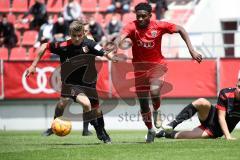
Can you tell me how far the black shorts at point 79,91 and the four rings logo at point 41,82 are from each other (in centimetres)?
708

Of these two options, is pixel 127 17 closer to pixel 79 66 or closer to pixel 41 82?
pixel 41 82

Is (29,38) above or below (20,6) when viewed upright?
below

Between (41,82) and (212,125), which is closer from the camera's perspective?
(212,125)

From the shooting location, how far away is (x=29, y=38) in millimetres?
26844

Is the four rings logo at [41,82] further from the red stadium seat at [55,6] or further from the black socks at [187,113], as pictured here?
the black socks at [187,113]

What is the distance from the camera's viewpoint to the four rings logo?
21906 mm

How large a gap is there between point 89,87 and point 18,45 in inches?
474

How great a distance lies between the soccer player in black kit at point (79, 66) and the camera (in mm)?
13727

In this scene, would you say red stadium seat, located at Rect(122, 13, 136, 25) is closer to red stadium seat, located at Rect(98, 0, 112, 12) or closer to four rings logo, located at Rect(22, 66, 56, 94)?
red stadium seat, located at Rect(98, 0, 112, 12)

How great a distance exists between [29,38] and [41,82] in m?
5.13

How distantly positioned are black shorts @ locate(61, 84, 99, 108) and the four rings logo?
7.08m

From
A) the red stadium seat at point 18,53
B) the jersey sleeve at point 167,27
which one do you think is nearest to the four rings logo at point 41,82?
the red stadium seat at point 18,53

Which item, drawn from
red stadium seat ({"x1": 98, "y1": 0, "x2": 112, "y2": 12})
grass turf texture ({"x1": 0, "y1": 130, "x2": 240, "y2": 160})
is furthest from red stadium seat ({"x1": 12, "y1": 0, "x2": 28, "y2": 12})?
grass turf texture ({"x1": 0, "y1": 130, "x2": 240, "y2": 160})

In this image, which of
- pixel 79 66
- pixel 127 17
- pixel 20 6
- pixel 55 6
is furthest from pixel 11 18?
pixel 79 66
